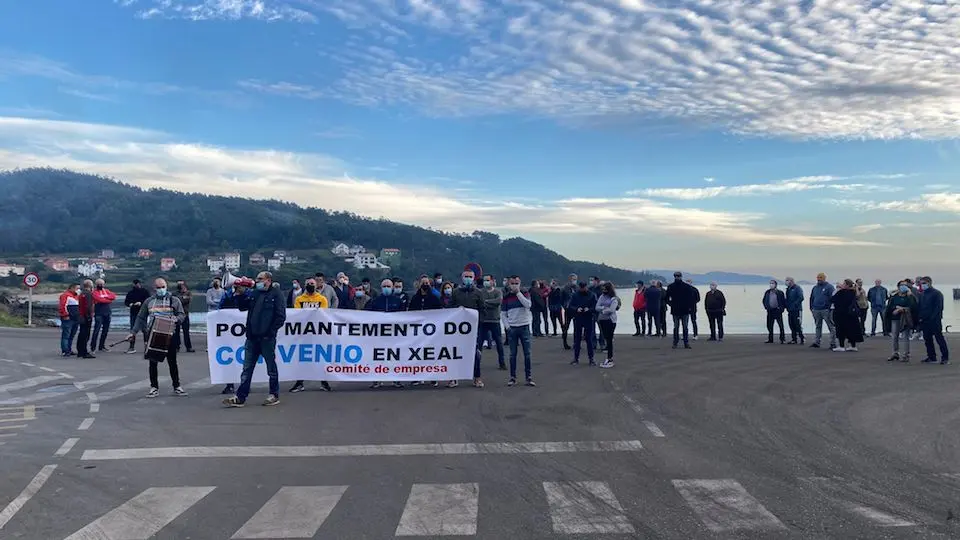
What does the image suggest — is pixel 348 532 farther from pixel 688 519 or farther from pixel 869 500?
pixel 869 500

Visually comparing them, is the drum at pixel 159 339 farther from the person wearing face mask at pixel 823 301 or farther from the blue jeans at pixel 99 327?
the person wearing face mask at pixel 823 301

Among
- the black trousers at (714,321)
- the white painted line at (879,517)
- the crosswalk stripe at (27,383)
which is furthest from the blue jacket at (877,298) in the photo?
the crosswalk stripe at (27,383)

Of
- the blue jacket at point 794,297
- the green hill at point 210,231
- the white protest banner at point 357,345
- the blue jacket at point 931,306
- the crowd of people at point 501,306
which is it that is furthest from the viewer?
the green hill at point 210,231

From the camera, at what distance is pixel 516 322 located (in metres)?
14.0

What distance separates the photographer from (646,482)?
698 cm

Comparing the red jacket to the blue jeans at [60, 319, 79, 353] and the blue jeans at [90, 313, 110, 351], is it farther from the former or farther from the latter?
the blue jeans at [60, 319, 79, 353]

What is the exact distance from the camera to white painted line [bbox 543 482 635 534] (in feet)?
18.6

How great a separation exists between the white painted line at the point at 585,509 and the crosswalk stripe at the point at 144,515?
3.13 meters

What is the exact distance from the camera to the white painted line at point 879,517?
18.7 ft

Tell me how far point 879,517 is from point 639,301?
20.7 meters

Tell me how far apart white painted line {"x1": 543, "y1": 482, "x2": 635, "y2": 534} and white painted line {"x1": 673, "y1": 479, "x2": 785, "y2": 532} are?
0.66 metres

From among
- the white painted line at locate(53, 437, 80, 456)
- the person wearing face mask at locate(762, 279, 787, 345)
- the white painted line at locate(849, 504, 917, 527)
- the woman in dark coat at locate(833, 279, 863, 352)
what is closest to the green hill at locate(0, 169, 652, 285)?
the person wearing face mask at locate(762, 279, 787, 345)

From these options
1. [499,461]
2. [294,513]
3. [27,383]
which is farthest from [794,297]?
[27,383]

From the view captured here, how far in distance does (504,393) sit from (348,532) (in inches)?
286
